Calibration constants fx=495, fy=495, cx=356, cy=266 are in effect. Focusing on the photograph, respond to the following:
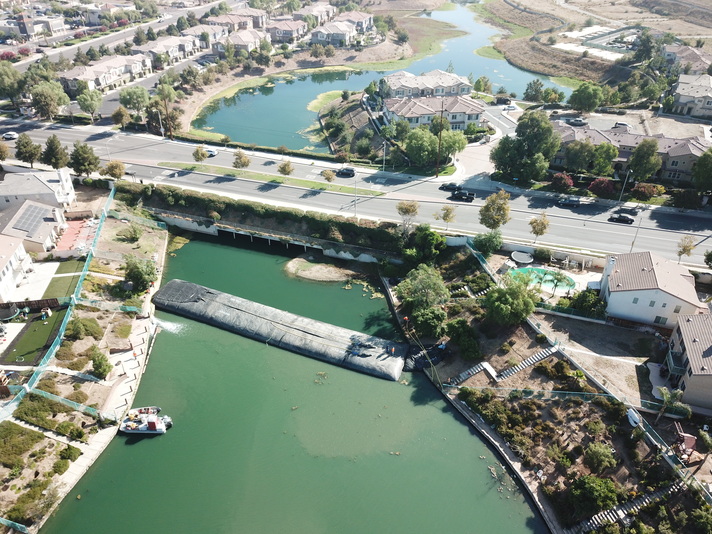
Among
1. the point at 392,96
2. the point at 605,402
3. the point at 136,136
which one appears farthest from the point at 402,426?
the point at 392,96

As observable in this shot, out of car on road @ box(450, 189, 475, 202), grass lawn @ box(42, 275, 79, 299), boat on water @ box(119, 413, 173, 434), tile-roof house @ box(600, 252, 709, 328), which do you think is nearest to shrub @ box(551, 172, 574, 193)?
car on road @ box(450, 189, 475, 202)

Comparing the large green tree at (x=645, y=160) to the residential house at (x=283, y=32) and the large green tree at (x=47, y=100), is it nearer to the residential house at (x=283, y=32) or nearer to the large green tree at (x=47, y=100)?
the large green tree at (x=47, y=100)

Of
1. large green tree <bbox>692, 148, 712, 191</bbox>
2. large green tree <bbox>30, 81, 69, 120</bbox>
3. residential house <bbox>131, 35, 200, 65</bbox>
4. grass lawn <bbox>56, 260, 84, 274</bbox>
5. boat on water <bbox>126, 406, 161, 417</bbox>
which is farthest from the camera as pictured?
residential house <bbox>131, 35, 200, 65</bbox>

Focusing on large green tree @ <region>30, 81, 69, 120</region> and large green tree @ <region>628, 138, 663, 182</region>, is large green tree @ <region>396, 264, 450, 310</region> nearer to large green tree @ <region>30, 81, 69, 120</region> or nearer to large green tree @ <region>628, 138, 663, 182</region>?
large green tree @ <region>628, 138, 663, 182</region>

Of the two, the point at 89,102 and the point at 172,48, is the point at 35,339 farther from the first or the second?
the point at 172,48

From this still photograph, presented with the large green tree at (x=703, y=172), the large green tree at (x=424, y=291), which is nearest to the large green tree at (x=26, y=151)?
the large green tree at (x=424, y=291)

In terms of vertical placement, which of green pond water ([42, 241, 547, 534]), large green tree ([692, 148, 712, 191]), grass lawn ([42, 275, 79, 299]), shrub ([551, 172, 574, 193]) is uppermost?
large green tree ([692, 148, 712, 191])
